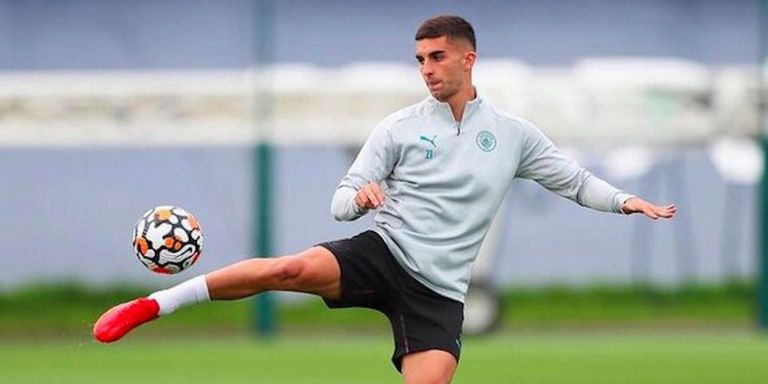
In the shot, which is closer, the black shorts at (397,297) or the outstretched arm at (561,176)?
the black shorts at (397,297)

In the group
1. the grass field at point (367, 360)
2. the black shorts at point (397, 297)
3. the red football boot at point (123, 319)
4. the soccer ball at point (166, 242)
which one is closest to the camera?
the red football boot at point (123, 319)

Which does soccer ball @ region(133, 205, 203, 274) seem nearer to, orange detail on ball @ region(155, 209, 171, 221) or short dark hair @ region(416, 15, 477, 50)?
orange detail on ball @ region(155, 209, 171, 221)

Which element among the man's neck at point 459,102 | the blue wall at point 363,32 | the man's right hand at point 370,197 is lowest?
the man's right hand at point 370,197

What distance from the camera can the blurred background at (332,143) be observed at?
16.2 meters

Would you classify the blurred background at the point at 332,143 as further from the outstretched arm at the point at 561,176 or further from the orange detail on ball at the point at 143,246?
the orange detail on ball at the point at 143,246

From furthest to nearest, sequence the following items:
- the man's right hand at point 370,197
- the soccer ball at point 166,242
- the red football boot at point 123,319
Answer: the soccer ball at point 166,242 → the red football boot at point 123,319 → the man's right hand at point 370,197

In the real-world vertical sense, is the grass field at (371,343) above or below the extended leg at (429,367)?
below

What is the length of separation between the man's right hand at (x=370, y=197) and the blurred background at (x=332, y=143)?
28.9 ft

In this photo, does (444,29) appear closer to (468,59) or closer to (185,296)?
(468,59)

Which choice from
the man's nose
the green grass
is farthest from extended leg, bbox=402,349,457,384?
the green grass

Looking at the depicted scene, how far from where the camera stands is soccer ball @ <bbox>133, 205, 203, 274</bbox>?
7.85 m

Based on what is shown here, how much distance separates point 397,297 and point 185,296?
88 centimetres

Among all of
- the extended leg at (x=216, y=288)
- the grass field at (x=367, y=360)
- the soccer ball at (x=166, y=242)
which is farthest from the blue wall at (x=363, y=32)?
the extended leg at (x=216, y=288)

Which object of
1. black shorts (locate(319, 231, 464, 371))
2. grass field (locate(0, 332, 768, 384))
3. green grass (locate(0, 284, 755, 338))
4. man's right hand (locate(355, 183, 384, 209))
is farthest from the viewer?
green grass (locate(0, 284, 755, 338))
